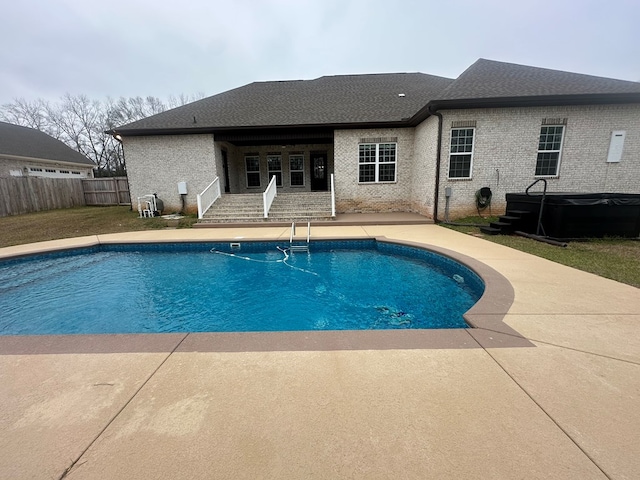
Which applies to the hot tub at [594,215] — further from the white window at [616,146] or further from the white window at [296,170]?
the white window at [296,170]

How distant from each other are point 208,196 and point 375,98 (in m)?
9.54

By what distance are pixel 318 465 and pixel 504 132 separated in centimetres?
1176

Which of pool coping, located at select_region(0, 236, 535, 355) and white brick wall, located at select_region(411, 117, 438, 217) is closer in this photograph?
pool coping, located at select_region(0, 236, 535, 355)

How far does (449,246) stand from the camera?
6520 millimetres

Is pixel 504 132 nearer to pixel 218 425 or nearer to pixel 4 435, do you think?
pixel 218 425

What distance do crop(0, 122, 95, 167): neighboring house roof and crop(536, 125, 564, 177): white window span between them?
2916 cm

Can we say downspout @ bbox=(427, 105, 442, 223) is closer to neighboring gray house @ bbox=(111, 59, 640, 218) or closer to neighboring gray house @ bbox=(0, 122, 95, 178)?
neighboring gray house @ bbox=(111, 59, 640, 218)

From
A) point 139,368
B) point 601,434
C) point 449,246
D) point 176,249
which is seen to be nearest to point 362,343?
point 601,434

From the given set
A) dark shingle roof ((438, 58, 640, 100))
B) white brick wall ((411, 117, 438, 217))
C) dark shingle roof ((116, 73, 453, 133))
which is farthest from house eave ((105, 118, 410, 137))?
dark shingle roof ((438, 58, 640, 100))

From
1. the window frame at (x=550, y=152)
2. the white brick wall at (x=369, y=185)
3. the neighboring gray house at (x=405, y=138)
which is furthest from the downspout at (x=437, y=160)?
the window frame at (x=550, y=152)

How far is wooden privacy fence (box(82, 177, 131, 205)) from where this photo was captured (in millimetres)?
18406

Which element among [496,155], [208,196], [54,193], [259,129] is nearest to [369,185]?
[496,155]

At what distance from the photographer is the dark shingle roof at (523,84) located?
9.42 m

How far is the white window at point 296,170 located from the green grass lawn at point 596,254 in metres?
10.4
